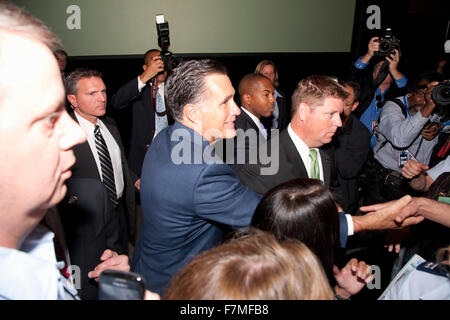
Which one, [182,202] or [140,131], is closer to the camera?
[182,202]

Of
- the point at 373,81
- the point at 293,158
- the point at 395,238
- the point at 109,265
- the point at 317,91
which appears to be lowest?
the point at 395,238

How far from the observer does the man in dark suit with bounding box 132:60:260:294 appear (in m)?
1.17

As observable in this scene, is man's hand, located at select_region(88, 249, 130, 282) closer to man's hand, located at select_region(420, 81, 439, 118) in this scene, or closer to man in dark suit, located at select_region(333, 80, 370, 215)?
man in dark suit, located at select_region(333, 80, 370, 215)

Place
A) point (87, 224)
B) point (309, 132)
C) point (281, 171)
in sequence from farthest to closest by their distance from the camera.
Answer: point (309, 132), point (281, 171), point (87, 224)

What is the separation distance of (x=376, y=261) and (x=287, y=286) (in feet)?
4.93

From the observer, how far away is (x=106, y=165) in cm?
213

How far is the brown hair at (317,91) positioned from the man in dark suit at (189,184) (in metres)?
0.61

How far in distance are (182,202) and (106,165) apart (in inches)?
47.2

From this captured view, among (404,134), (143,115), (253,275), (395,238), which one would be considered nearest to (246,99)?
(143,115)

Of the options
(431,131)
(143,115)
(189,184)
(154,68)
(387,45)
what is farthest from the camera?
(143,115)

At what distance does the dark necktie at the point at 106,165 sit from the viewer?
212cm

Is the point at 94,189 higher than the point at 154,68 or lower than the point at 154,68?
lower

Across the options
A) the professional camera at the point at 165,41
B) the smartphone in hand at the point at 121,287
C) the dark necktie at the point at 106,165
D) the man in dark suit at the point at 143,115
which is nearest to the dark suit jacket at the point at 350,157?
the professional camera at the point at 165,41

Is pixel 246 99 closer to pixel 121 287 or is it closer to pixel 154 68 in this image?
pixel 154 68
